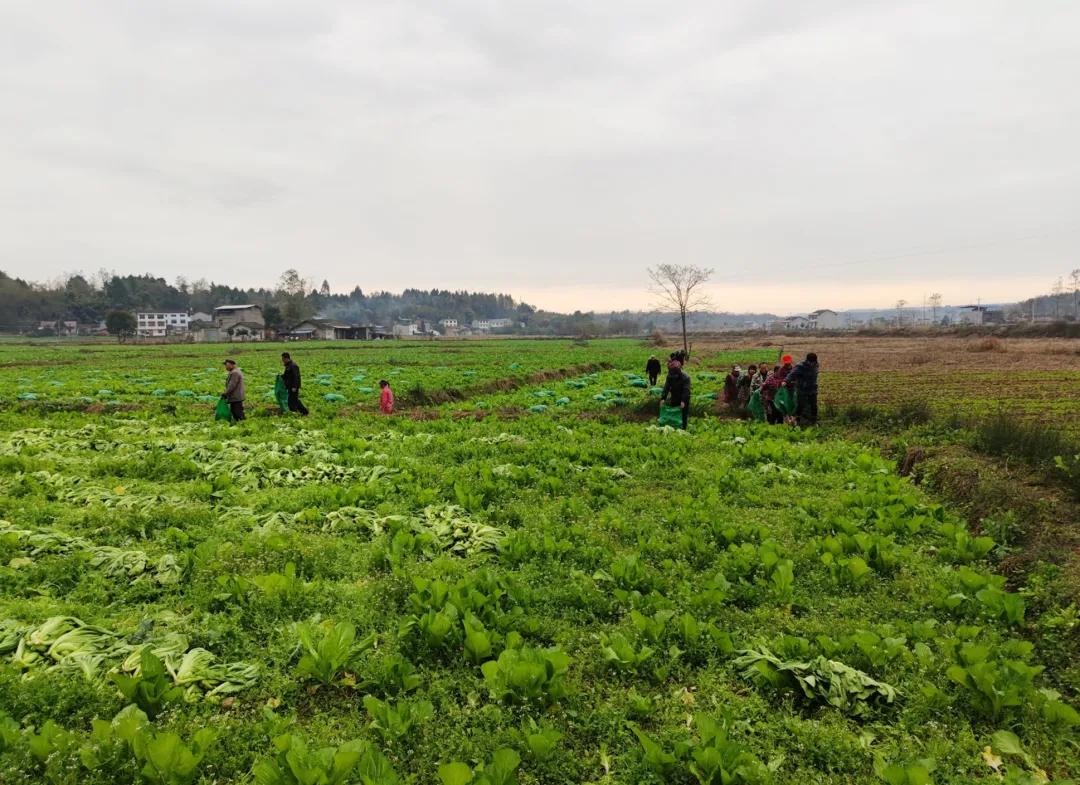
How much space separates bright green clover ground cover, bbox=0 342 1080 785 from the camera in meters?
3.94

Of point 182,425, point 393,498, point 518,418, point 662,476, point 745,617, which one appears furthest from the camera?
point 518,418

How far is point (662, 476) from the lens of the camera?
35.1 ft

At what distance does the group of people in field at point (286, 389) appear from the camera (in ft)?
52.1

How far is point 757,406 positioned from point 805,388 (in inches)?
71.4

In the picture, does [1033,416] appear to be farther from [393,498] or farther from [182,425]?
[182,425]

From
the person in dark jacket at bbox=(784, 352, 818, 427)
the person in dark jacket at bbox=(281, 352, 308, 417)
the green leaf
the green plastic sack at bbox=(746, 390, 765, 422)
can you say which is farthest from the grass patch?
the person in dark jacket at bbox=(281, 352, 308, 417)

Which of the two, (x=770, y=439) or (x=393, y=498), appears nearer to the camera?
(x=393, y=498)

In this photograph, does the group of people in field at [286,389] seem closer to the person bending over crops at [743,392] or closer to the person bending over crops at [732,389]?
the person bending over crops at [732,389]

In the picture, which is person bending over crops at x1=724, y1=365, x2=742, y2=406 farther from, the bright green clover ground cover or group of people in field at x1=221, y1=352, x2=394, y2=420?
group of people in field at x1=221, y1=352, x2=394, y2=420

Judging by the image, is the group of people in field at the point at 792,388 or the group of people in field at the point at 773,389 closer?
the group of people in field at the point at 773,389

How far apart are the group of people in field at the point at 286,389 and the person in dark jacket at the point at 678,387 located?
28.4 ft

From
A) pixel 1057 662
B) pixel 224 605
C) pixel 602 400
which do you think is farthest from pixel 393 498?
pixel 602 400

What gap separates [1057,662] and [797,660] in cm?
232

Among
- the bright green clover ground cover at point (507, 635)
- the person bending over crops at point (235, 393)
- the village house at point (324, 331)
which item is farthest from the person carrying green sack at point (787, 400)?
the village house at point (324, 331)
